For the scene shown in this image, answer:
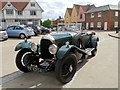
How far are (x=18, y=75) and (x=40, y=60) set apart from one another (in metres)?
0.92

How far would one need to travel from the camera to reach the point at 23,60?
6.07 metres

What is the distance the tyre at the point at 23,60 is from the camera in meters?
6.02

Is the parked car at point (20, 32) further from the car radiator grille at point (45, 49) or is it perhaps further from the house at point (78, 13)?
the house at point (78, 13)

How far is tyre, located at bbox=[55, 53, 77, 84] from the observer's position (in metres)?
4.86

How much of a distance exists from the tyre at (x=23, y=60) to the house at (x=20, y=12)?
131 ft

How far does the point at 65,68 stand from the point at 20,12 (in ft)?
142

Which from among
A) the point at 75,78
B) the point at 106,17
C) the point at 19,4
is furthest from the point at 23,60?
the point at 19,4

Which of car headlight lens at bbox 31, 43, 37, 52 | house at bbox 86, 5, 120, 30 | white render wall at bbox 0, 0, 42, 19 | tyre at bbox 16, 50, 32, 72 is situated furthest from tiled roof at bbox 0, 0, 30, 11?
car headlight lens at bbox 31, 43, 37, 52

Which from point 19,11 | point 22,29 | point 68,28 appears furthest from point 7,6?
point 68,28

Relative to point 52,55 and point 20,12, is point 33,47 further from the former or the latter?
point 20,12

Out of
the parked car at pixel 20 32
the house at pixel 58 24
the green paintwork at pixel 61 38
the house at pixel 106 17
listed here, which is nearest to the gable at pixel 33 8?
the house at pixel 58 24

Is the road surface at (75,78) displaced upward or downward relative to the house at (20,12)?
downward

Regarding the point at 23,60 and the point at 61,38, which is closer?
the point at 23,60

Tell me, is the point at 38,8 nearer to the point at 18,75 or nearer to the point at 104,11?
the point at 104,11
